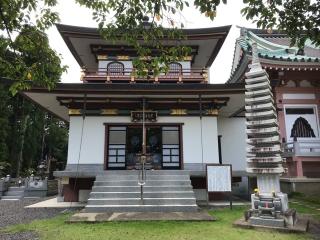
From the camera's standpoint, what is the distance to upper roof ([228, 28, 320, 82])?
1478cm

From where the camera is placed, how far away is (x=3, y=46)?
6.40 metres

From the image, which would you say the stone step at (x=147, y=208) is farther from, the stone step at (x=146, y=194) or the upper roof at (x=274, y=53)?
the upper roof at (x=274, y=53)

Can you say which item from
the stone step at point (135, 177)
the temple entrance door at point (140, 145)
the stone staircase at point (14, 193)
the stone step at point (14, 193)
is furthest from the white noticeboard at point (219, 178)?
the stone step at point (14, 193)

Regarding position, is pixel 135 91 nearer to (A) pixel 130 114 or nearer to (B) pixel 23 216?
(A) pixel 130 114

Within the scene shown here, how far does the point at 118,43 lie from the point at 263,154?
35.7 ft

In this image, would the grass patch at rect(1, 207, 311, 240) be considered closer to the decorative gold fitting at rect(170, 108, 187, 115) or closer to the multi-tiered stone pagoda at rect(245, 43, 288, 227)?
the multi-tiered stone pagoda at rect(245, 43, 288, 227)

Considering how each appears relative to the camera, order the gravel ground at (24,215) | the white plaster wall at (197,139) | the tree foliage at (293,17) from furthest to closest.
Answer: the white plaster wall at (197,139)
the gravel ground at (24,215)
the tree foliage at (293,17)

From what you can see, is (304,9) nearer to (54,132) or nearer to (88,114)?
(88,114)

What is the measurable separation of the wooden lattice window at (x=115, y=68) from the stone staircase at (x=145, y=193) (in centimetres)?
603

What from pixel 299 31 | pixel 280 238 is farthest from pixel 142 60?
pixel 280 238

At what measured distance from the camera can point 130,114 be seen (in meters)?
14.9

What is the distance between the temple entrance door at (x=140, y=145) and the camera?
1628 cm

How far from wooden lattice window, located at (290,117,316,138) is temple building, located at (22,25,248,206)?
9.84ft

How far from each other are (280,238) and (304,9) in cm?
510
